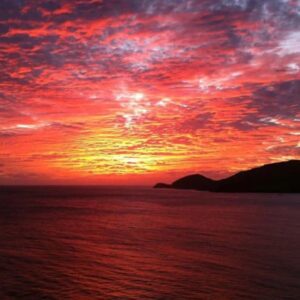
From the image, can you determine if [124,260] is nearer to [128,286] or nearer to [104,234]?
[128,286]

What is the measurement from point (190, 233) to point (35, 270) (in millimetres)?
32299

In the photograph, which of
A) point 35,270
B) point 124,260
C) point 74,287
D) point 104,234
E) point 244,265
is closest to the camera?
point 74,287

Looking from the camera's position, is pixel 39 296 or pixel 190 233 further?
pixel 190 233

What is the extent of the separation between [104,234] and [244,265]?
29.6 metres

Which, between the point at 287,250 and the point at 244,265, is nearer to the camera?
the point at 244,265

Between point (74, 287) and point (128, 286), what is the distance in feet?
13.9

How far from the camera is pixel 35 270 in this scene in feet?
112

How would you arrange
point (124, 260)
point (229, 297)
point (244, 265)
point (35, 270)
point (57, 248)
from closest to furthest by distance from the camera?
point (229, 297) → point (35, 270) → point (244, 265) → point (124, 260) → point (57, 248)

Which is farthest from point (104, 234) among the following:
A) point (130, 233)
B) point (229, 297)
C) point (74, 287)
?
point (229, 297)

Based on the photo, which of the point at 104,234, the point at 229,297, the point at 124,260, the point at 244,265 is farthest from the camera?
the point at 104,234

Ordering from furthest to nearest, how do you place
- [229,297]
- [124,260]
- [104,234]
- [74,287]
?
[104,234], [124,260], [74,287], [229,297]

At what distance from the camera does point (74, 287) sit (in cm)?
2912

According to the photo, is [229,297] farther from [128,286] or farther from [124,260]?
[124,260]

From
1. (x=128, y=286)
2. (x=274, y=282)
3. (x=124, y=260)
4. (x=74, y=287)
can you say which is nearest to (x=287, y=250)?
(x=274, y=282)
